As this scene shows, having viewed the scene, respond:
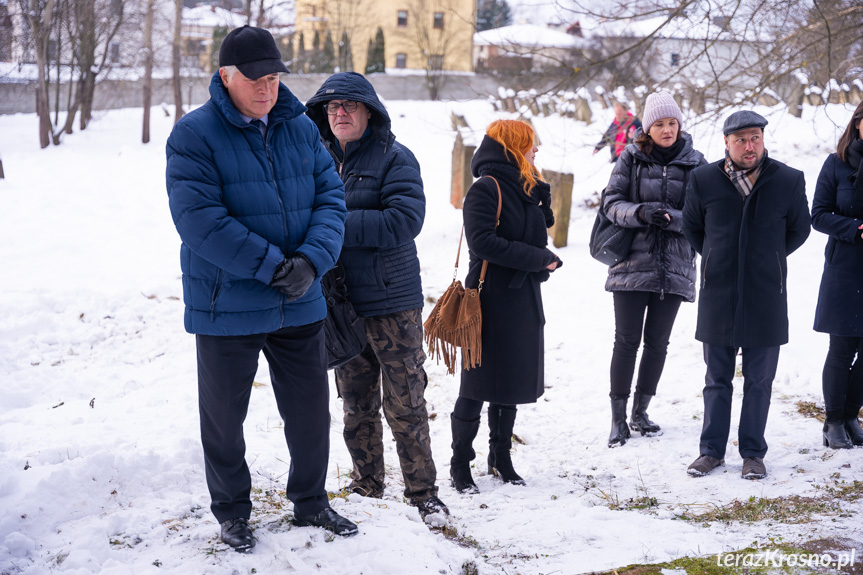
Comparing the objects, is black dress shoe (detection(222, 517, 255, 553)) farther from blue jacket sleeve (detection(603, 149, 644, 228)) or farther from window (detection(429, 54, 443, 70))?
window (detection(429, 54, 443, 70))

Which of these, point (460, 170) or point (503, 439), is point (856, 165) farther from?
point (460, 170)

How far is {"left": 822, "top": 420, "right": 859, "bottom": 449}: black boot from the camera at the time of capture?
4727 mm

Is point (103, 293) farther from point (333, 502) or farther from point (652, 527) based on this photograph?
point (652, 527)

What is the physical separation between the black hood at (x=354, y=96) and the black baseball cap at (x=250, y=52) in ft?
2.45

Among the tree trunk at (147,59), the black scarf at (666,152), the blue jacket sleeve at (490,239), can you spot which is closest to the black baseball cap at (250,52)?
the blue jacket sleeve at (490,239)

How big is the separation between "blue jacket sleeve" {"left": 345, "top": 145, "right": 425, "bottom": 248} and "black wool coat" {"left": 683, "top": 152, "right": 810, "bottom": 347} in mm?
1836

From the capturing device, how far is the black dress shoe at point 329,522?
3184mm

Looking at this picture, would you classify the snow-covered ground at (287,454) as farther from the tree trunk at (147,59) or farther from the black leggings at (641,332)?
the tree trunk at (147,59)

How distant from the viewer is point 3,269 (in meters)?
8.66

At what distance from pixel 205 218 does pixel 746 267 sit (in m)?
3.09

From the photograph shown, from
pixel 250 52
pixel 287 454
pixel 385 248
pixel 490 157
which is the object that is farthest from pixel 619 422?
pixel 250 52

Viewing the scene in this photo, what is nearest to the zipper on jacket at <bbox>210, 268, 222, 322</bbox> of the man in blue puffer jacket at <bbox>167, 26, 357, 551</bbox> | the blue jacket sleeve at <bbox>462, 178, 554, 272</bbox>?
the man in blue puffer jacket at <bbox>167, 26, 357, 551</bbox>

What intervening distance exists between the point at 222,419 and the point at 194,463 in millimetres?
1299

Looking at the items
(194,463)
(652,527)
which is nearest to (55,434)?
(194,463)
